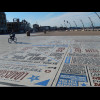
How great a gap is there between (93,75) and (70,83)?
43.0 inches

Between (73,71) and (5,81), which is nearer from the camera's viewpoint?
(5,81)
